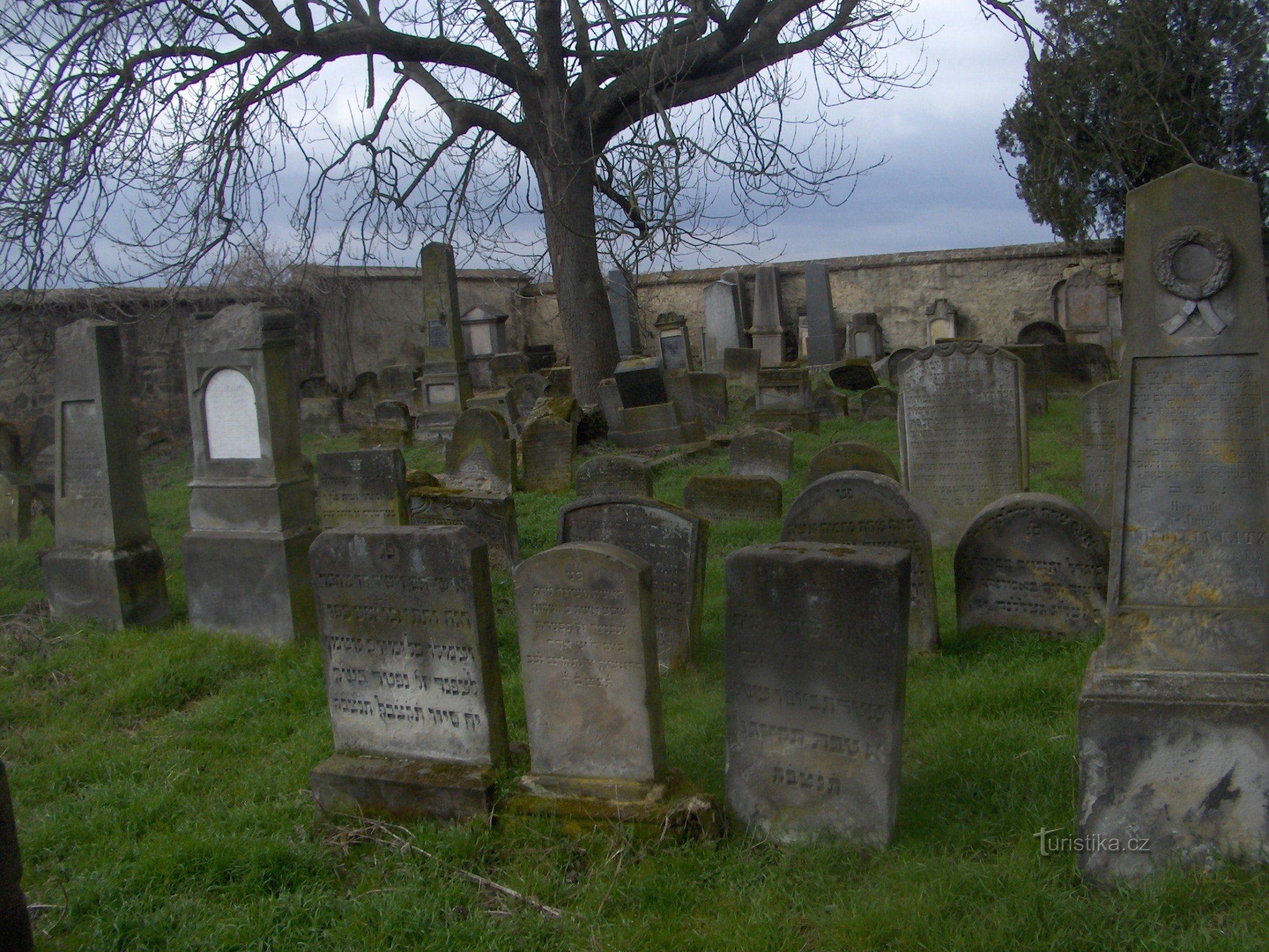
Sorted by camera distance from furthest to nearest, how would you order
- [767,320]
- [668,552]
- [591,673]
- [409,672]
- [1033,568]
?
[767,320]
[668,552]
[1033,568]
[409,672]
[591,673]

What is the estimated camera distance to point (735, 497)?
26.7 ft

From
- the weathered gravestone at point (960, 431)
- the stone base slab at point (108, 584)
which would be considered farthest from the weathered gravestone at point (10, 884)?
the weathered gravestone at point (960, 431)

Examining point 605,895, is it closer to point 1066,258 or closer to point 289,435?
point 289,435

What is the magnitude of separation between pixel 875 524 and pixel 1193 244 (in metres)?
2.42

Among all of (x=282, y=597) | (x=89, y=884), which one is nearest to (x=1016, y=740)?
(x=89, y=884)

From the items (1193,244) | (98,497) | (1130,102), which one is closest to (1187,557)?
(1193,244)

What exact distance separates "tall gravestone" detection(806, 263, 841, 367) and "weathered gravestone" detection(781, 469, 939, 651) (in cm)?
1742

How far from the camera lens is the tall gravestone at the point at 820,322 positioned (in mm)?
22375

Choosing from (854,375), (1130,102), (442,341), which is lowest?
(854,375)

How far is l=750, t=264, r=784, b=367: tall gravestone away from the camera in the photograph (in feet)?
74.7

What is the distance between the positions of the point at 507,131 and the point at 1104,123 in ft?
23.6

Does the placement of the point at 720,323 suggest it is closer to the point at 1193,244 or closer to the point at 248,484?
the point at 248,484

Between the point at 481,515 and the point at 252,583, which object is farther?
the point at 481,515

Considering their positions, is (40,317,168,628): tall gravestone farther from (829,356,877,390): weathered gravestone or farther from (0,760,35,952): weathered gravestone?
(829,356,877,390): weathered gravestone
